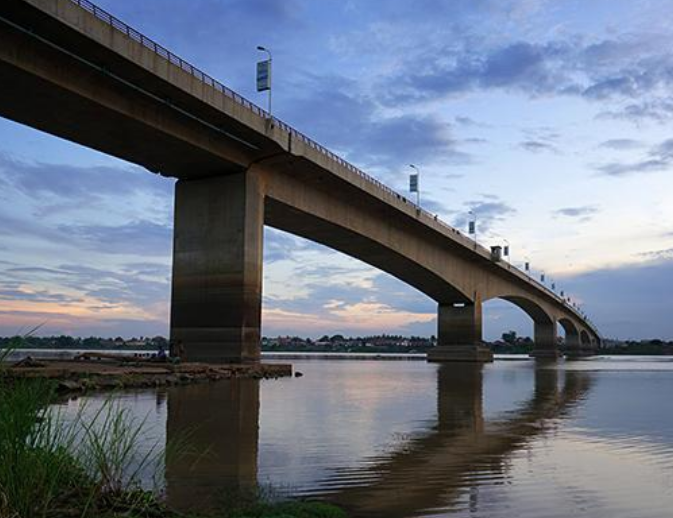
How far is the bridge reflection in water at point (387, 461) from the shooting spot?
8805 mm

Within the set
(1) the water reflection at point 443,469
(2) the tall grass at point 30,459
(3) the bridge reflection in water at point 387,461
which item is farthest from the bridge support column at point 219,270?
(2) the tall grass at point 30,459

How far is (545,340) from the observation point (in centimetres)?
13612

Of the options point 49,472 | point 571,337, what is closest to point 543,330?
point 571,337

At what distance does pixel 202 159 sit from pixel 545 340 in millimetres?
108412

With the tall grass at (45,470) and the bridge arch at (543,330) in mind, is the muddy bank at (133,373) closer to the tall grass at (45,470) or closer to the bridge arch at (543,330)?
the tall grass at (45,470)

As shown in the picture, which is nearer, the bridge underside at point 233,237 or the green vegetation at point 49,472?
the green vegetation at point 49,472

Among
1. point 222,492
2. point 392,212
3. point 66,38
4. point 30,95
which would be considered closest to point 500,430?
point 222,492

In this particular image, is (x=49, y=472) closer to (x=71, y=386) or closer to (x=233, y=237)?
(x=71, y=386)

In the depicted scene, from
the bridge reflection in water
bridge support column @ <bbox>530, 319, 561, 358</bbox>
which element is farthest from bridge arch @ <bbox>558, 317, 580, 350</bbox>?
the bridge reflection in water

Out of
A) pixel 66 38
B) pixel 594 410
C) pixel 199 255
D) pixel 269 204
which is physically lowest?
pixel 594 410

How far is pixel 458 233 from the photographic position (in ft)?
235

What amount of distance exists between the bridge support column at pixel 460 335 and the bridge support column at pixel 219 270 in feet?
151

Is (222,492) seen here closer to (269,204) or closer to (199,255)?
(199,255)

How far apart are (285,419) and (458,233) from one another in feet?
182
